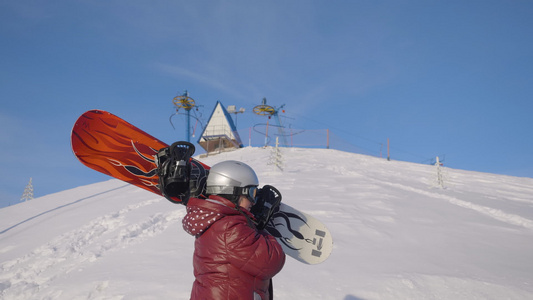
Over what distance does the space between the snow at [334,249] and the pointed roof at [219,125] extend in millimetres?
22464

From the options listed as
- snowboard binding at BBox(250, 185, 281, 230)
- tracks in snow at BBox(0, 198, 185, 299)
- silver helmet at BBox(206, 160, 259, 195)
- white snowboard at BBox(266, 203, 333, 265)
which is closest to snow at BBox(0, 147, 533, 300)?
tracks in snow at BBox(0, 198, 185, 299)

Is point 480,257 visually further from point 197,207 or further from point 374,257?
point 197,207

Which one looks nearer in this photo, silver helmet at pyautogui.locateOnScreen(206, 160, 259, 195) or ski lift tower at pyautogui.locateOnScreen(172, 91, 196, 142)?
silver helmet at pyautogui.locateOnScreen(206, 160, 259, 195)

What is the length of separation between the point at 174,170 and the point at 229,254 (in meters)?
0.77

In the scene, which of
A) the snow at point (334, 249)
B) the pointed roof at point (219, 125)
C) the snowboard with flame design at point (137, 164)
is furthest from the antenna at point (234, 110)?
the snowboard with flame design at point (137, 164)

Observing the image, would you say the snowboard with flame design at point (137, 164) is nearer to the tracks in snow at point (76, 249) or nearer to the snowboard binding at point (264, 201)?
the snowboard binding at point (264, 201)

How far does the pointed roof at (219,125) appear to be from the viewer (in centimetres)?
3481

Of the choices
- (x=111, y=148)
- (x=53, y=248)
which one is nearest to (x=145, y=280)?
(x=111, y=148)

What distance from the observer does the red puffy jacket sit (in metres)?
1.89

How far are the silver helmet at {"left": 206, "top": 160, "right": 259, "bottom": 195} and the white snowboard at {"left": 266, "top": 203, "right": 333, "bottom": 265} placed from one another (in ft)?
3.28

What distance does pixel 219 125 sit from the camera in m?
36.0

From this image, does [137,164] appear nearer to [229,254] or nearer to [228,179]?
[228,179]

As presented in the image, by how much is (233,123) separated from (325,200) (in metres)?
29.4

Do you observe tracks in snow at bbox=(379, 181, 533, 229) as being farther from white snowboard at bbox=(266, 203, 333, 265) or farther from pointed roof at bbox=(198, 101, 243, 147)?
pointed roof at bbox=(198, 101, 243, 147)
